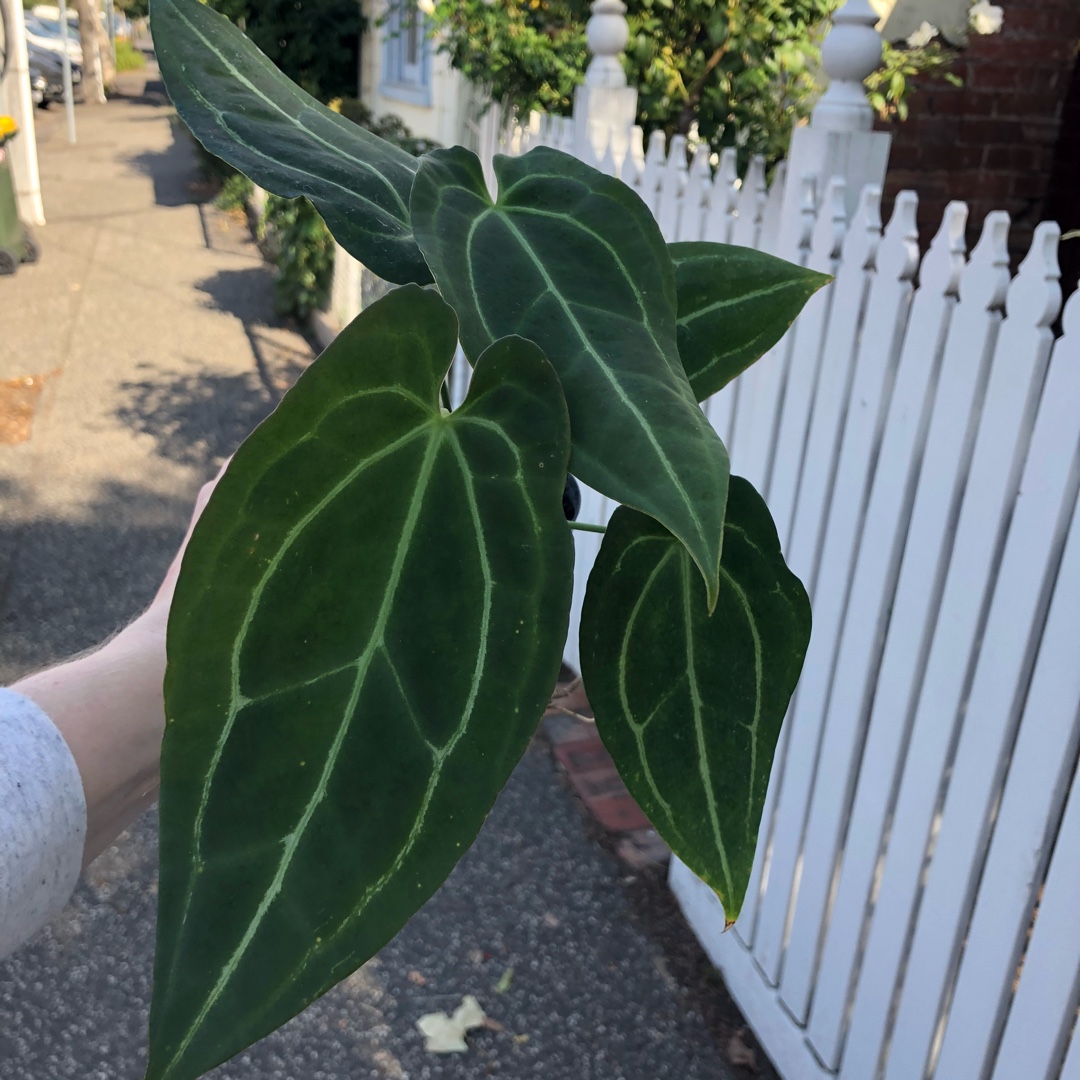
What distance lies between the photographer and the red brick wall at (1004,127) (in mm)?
4078

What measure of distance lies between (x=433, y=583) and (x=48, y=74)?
23685 millimetres

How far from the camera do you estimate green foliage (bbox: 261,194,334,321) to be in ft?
22.7

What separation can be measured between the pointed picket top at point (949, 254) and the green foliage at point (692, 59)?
78.3 inches

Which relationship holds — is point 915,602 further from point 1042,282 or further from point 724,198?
point 724,198

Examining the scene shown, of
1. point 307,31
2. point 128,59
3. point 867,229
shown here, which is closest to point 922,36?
point 867,229

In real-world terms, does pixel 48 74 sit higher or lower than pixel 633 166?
lower

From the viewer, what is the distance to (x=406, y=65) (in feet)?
23.2

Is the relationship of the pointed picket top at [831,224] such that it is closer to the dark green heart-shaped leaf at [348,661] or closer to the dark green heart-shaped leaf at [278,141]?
the dark green heart-shaped leaf at [278,141]

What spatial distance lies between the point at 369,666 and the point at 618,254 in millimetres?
265

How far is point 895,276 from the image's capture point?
1944 mm

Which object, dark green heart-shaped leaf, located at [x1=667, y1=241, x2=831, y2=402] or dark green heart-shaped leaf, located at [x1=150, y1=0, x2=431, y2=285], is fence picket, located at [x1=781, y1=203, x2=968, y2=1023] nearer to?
dark green heart-shaped leaf, located at [x1=667, y1=241, x2=831, y2=402]

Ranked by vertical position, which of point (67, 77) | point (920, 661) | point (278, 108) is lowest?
point (920, 661)

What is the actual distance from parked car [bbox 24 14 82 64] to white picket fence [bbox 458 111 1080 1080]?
864 inches

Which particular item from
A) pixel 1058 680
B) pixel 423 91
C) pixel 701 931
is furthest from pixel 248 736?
pixel 423 91
